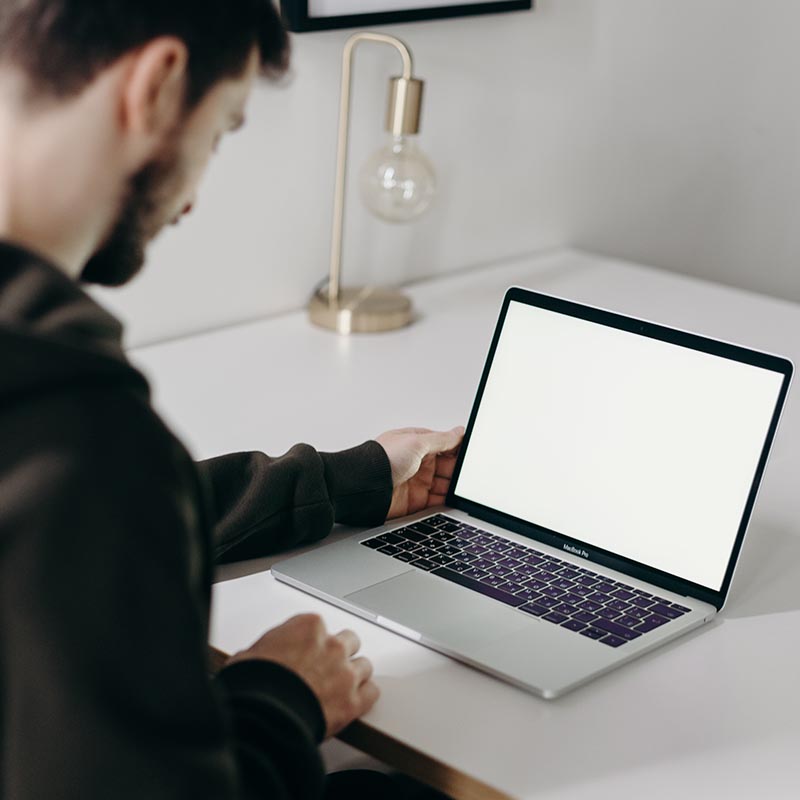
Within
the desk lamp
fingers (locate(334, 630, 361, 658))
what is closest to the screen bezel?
fingers (locate(334, 630, 361, 658))

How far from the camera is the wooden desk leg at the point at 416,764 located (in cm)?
78

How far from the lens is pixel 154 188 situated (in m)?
0.69

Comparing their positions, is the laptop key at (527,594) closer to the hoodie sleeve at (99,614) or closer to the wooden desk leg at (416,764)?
the wooden desk leg at (416,764)

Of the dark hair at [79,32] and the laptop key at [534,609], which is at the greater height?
the dark hair at [79,32]

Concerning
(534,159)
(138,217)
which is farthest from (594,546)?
(534,159)

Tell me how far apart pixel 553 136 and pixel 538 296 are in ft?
3.65

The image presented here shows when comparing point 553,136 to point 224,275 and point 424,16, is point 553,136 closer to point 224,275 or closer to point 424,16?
point 424,16

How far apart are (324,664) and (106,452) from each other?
312 mm

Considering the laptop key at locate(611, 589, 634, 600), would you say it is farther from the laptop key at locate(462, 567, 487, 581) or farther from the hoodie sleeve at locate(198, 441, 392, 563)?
the hoodie sleeve at locate(198, 441, 392, 563)

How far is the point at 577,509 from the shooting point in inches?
42.4

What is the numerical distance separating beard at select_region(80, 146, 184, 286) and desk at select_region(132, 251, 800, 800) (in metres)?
0.32

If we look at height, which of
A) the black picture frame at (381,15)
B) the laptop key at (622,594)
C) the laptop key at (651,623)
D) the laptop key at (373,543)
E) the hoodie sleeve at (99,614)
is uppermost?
the black picture frame at (381,15)

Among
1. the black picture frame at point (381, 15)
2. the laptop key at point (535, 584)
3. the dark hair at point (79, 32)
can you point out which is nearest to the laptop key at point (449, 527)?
the laptop key at point (535, 584)

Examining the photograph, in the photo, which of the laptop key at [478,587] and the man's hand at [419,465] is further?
the man's hand at [419,465]
